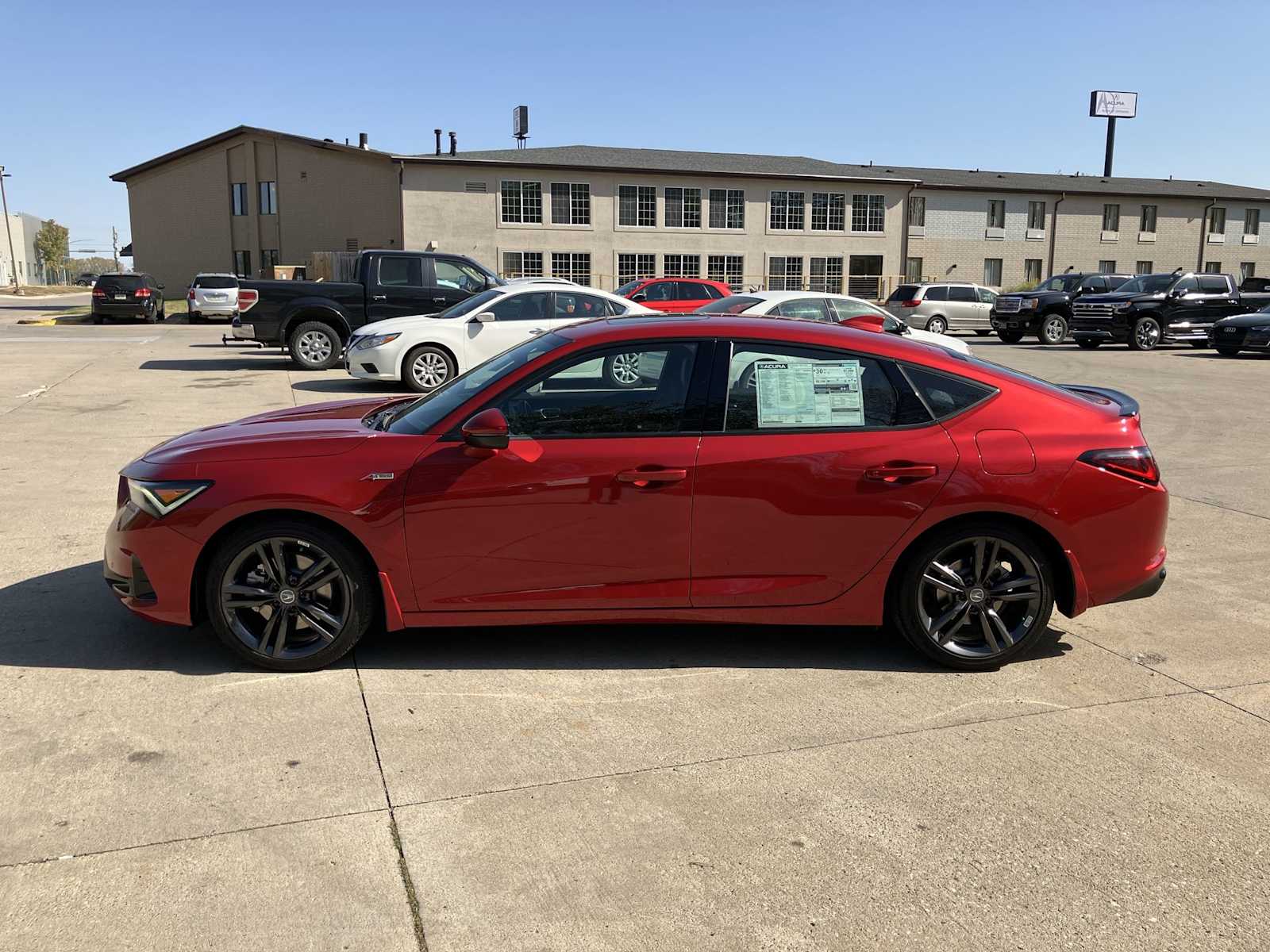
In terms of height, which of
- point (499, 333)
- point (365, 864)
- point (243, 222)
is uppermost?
point (243, 222)

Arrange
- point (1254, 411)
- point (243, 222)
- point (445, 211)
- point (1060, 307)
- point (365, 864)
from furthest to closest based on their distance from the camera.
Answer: point (243, 222) < point (445, 211) < point (1060, 307) < point (1254, 411) < point (365, 864)

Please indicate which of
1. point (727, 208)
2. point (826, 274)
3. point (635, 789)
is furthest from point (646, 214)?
point (635, 789)

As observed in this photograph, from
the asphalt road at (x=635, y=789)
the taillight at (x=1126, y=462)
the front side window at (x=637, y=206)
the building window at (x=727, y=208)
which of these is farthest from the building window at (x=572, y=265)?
the taillight at (x=1126, y=462)

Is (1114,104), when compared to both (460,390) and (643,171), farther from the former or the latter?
(460,390)

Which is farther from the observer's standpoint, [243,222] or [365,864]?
[243,222]

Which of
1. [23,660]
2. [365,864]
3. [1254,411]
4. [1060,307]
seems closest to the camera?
[365,864]

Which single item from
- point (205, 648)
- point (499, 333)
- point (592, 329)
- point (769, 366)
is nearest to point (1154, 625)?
point (769, 366)

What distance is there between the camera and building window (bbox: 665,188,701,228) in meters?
47.6

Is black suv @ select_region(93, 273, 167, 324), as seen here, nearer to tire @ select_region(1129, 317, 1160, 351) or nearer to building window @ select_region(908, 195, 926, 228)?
tire @ select_region(1129, 317, 1160, 351)

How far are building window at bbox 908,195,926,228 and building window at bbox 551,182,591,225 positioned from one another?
17235mm

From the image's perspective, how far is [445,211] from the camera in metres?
44.3

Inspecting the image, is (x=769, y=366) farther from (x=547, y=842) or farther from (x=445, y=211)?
(x=445, y=211)

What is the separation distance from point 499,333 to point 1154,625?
10214 mm

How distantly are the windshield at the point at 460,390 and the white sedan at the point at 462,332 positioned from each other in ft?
29.0
